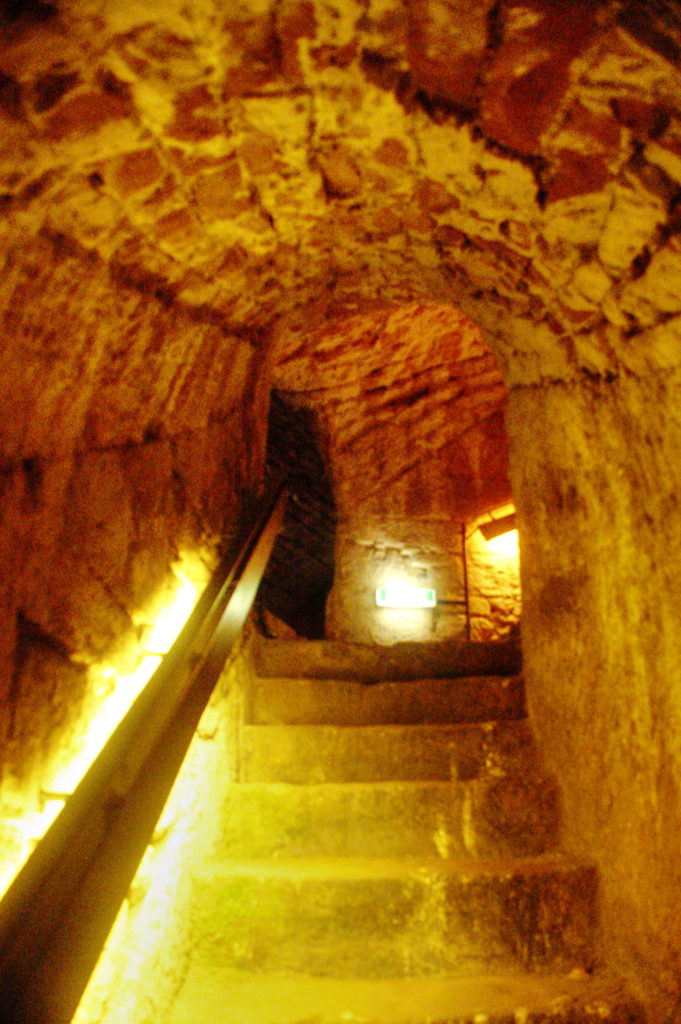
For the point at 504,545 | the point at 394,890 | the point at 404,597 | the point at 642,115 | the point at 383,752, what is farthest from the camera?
the point at 504,545

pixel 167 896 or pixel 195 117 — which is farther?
pixel 167 896

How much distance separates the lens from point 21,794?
1172 millimetres

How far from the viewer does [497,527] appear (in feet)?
22.8

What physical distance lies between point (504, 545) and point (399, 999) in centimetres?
575

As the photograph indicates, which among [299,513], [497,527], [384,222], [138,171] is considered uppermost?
[299,513]

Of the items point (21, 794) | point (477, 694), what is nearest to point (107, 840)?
point (21, 794)

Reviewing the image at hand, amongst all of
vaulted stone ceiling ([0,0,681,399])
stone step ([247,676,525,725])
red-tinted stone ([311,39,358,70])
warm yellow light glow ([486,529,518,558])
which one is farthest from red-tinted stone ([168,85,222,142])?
warm yellow light glow ([486,529,518,558])

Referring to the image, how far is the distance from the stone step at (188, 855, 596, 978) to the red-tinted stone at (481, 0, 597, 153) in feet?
6.03

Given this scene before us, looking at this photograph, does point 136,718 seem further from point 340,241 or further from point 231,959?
point 340,241

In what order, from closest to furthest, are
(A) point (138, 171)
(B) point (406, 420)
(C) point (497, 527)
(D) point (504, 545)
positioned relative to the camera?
(A) point (138, 171), (B) point (406, 420), (C) point (497, 527), (D) point (504, 545)

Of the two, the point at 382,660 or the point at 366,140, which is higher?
the point at 366,140

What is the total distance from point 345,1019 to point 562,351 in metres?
→ 1.79

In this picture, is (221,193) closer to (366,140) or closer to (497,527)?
(366,140)

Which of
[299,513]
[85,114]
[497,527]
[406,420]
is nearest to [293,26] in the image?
[85,114]
